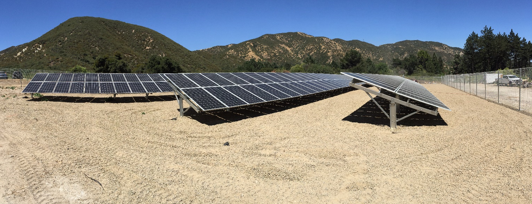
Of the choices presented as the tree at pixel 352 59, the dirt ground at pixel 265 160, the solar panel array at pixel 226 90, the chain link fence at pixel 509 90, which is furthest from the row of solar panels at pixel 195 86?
the tree at pixel 352 59

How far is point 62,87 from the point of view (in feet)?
59.2

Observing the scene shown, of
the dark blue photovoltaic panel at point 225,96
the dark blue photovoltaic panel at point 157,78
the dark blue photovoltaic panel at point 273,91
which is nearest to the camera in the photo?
the dark blue photovoltaic panel at point 225,96

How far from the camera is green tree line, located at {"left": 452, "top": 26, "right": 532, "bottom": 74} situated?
2832 inches

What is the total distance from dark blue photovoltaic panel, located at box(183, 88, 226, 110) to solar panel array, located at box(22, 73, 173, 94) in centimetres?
702

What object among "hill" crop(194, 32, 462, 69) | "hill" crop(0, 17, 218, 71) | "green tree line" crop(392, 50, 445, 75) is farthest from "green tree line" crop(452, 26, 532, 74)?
"hill" crop(0, 17, 218, 71)

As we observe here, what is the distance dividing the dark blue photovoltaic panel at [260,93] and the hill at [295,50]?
87006 mm

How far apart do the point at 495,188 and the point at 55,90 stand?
70.1 feet

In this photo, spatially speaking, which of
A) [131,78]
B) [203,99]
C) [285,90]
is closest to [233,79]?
[285,90]

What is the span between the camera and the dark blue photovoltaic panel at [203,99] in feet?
37.0

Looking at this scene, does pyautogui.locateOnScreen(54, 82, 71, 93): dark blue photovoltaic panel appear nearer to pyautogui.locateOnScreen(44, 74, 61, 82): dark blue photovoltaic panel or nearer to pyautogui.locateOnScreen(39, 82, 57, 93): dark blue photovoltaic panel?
pyautogui.locateOnScreen(39, 82, 57, 93): dark blue photovoltaic panel

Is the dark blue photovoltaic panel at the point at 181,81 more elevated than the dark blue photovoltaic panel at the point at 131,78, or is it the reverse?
the dark blue photovoltaic panel at the point at 131,78

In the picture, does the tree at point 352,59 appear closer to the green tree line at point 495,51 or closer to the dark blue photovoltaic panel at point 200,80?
the green tree line at point 495,51

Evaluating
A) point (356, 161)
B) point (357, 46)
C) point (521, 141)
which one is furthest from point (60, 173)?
point (357, 46)

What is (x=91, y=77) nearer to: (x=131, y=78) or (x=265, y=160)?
(x=131, y=78)
